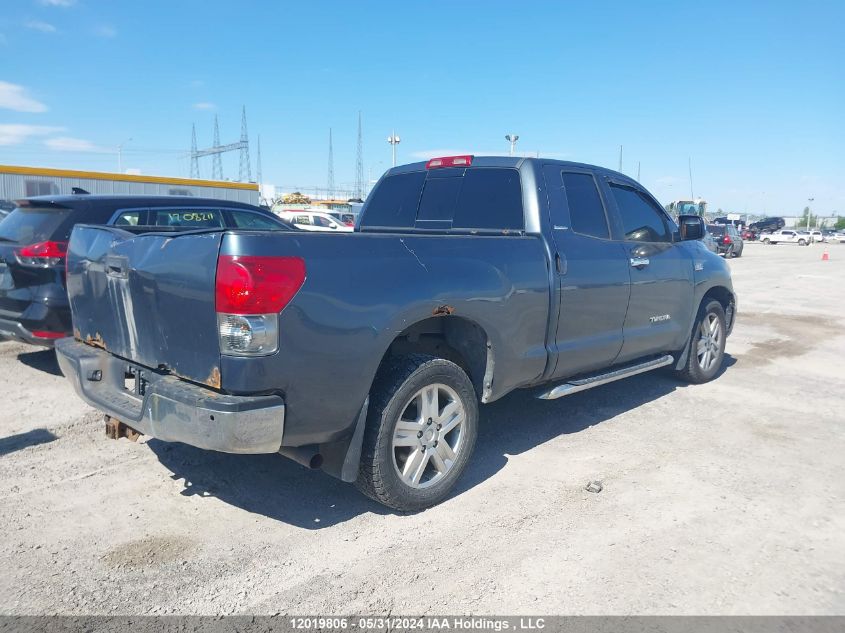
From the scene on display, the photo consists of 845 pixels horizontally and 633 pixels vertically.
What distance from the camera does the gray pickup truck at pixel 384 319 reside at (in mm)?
2961

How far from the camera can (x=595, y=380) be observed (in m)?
4.87

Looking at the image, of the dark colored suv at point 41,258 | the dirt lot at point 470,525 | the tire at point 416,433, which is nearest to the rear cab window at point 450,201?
the tire at point 416,433

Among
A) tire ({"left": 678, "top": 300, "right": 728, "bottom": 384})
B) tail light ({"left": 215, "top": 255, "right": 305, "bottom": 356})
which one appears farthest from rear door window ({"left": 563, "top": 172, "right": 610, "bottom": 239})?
tail light ({"left": 215, "top": 255, "right": 305, "bottom": 356})

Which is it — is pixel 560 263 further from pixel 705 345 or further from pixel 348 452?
pixel 705 345

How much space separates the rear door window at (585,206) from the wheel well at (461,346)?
4.15 ft

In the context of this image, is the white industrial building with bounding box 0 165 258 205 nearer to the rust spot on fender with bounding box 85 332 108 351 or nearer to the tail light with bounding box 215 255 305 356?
the rust spot on fender with bounding box 85 332 108 351

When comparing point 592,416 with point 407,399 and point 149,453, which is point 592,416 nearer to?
point 407,399

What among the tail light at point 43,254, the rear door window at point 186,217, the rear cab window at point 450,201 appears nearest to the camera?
the rear cab window at point 450,201

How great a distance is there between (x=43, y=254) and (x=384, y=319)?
13.5ft

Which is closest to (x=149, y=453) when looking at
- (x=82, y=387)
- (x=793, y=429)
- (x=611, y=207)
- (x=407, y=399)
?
(x=82, y=387)

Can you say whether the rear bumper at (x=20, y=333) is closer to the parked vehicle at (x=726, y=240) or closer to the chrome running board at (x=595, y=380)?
the chrome running board at (x=595, y=380)

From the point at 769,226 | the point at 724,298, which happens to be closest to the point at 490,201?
the point at 724,298

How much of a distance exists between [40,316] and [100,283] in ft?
8.37

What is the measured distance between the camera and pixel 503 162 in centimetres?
480
